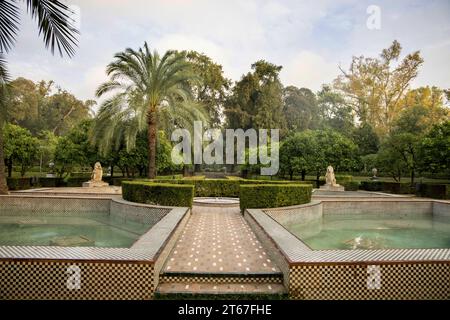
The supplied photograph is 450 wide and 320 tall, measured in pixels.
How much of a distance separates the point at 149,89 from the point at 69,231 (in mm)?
9345

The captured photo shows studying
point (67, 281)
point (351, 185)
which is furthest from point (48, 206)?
point (351, 185)


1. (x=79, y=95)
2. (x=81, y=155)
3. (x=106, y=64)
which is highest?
(x=79, y=95)

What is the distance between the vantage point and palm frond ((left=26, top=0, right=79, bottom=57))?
15.3 ft

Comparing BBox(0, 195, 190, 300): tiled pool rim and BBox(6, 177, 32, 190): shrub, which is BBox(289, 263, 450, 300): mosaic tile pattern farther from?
BBox(6, 177, 32, 190): shrub

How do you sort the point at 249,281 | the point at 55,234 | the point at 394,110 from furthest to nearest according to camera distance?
1. the point at 394,110
2. the point at 55,234
3. the point at 249,281

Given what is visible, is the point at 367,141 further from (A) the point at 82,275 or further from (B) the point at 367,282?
(A) the point at 82,275

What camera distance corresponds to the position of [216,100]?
39.0 m

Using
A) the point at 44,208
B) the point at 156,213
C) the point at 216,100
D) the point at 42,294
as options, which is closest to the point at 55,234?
the point at 156,213

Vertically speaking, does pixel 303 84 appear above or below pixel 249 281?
above

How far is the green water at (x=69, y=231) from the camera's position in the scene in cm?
798

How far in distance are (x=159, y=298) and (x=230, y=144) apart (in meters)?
36.7

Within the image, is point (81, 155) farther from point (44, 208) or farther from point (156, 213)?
point (156, 213)

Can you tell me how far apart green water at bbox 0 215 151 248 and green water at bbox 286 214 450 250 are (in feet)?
17.9

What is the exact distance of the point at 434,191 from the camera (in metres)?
17.8
